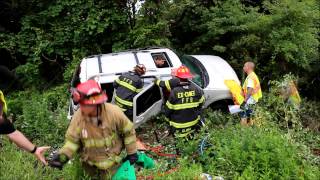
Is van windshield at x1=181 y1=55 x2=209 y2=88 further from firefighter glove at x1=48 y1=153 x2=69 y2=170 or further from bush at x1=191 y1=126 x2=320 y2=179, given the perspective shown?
firefighter glove at x1=48 y1=153 x2=69 y2=170

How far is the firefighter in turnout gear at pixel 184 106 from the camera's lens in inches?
286

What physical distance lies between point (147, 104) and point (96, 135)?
167 inches

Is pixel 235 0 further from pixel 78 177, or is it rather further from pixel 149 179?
pixel 78 177

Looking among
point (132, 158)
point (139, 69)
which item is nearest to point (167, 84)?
point (139, 69)

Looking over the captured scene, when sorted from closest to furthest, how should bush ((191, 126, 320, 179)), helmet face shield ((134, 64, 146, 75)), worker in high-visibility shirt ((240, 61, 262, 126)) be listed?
bush ((191, 126, 320, 179)) → helmet face shield ((134, 64, 146, 75)) → worker in high-visibility shirt ((240, 61, 262, 126))

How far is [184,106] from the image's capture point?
7.30 meters

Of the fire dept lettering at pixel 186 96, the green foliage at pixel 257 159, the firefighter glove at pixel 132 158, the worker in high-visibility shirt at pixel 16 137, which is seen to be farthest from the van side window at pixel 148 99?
the worker in high-visibility shirt at pixel 16 137

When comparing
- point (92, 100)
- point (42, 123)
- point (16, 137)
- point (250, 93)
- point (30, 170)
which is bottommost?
point (42, 123)

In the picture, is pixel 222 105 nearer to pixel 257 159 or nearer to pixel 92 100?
pixel 257 159

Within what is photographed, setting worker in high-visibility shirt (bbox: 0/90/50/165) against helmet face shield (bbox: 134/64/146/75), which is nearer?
worker in high-visibility shirt (bbox: 0/90/50/165)

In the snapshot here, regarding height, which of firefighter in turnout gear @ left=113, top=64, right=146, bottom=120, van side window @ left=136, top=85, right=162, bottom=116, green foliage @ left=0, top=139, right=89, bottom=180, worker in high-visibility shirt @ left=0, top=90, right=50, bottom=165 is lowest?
van side window @ left=136, top=85, right=162, bottom=116

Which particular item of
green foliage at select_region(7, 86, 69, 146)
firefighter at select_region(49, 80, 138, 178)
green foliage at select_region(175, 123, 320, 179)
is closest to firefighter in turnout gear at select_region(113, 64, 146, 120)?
green foliage at select_region(7, 86, 69, 146)

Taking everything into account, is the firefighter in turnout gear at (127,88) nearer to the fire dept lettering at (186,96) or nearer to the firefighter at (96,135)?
the fire dept lettering at (186,96)

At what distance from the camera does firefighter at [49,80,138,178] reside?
164 inches
